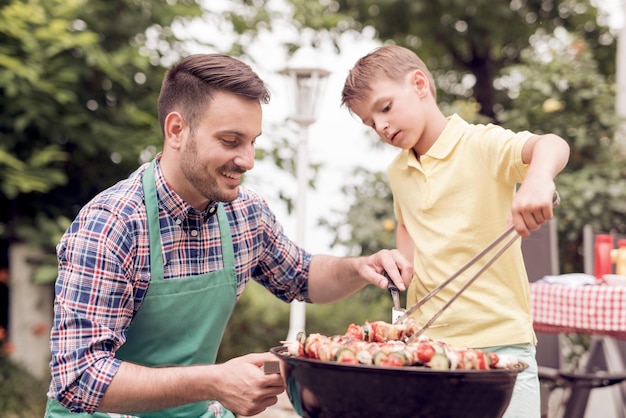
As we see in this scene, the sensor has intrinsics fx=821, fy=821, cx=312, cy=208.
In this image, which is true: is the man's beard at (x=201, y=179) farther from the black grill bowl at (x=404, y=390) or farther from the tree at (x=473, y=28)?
the tree at (x=473, y=28)

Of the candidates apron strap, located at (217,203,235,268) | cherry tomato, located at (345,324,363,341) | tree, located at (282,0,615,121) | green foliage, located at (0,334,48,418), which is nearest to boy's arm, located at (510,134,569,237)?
cherry tomato, located at (345,324,363,341)

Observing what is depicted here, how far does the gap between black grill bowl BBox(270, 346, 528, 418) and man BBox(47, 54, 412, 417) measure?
20 cm

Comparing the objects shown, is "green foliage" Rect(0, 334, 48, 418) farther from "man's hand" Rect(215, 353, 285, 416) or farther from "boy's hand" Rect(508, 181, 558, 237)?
"boy's hand" Rect(508, 181, 558, 237)

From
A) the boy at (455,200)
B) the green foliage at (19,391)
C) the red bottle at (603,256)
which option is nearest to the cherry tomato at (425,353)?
the boy at (455,200)

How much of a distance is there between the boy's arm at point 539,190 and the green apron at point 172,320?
81cm

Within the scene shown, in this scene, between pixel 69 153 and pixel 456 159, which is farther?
pixel 69 153

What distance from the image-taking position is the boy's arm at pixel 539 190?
Result: 1467mm

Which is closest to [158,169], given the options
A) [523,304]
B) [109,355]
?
[109,355]

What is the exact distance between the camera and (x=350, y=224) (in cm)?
588

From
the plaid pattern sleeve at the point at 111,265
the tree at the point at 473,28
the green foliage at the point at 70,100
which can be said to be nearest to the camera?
the plaid pattern sleeve at the point at 111,265

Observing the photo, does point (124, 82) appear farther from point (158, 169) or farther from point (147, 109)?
point (158, 169)

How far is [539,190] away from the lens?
58.9 inches

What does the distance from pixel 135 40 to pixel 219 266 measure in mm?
3419

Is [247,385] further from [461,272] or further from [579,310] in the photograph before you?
[579,310]
